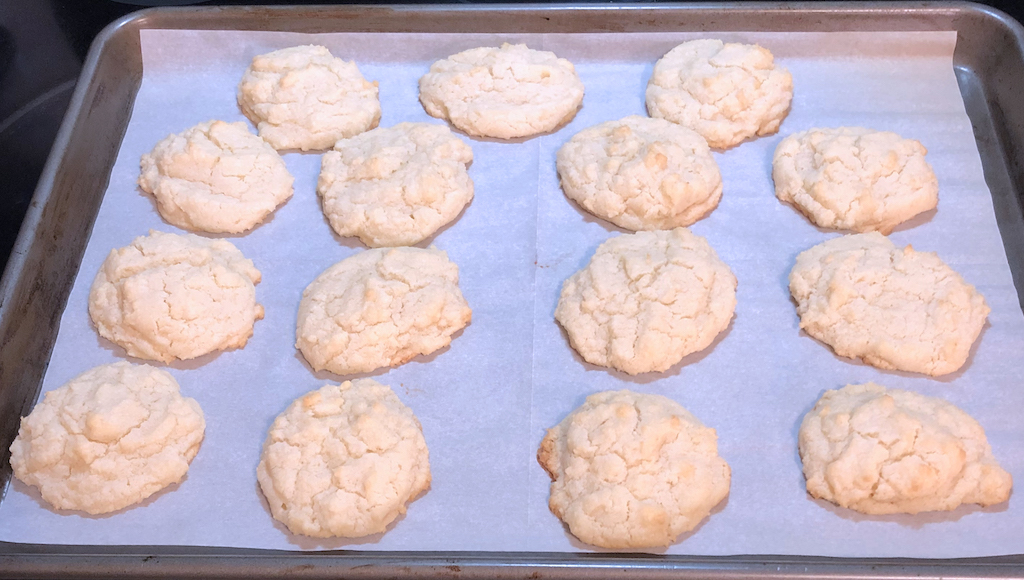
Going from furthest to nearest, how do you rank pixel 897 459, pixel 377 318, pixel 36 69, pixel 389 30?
pixel 36 69
pixel 389 30
pixel 377 318
pixel 897 459

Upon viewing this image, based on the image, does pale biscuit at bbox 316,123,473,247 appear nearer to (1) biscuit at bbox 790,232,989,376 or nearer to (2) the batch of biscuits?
(2) the batch of biscuits

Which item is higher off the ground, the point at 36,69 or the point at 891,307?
the point at 36,69

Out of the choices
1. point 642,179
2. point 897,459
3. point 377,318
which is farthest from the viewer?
point 642,179

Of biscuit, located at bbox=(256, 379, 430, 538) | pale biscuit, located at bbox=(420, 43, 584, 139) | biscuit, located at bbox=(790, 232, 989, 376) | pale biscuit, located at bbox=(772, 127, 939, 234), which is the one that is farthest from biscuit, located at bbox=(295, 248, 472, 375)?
pale biscuit, located at bbox=(772, 127, 939, 234)

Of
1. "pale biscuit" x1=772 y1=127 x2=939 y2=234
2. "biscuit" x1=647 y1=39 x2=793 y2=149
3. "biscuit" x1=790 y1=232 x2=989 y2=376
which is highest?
"biscuit" x1=647 y1=39 x2=793 y2=149

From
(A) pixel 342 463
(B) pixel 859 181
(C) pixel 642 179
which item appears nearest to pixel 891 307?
(B) pixel 859 181

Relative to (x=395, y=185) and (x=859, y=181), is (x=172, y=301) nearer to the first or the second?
(x=395, y=185)

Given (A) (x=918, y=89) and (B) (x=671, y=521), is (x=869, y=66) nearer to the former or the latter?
(A) (x=918, y=89)

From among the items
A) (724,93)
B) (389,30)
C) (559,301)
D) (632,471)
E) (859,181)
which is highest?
(389,30)
